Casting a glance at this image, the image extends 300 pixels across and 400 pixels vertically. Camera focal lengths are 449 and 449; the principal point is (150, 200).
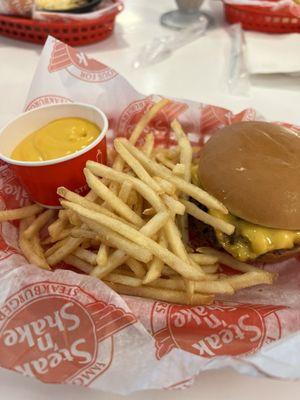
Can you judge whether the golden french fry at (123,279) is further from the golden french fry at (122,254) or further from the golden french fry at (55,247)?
the golden french fry at (55,247)

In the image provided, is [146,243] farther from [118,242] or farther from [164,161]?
[164,161]

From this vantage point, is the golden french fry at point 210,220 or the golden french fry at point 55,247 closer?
the golden french fry at point 210,220

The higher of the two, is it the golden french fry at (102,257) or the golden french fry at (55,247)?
the golden french fry at (102,257)

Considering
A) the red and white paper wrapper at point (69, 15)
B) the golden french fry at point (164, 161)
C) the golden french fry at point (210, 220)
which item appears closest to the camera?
the golden french fry at point (210, 220)

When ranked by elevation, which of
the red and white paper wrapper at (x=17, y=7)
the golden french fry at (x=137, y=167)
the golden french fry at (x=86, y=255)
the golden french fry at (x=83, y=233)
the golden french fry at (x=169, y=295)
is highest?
the red and white paper wrapper at (x=17, y=7)

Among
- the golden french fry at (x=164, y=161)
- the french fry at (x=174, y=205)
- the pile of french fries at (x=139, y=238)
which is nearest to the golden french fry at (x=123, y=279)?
the pile of french fries at (x=139, y=238)

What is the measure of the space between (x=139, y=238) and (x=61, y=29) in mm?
1865

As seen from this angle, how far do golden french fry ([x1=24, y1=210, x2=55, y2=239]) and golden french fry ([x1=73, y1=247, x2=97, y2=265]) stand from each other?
16 centimetres

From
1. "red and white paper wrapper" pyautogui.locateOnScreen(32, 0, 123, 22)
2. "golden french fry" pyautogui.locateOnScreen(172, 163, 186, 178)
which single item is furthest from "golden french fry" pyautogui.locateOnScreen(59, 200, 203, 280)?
"red and white paper wrapper" pyautogui.locateOnScreen(32, 0, 123, 22)

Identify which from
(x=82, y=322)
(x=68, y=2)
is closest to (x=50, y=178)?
(x=82, y=322)

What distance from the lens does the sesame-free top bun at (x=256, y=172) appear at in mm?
1318

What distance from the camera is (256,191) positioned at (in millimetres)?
1350

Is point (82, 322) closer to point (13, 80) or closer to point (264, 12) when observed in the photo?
point (13, 80)

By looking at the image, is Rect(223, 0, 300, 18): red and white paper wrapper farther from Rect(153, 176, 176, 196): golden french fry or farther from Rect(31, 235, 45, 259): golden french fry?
Rect(31, 235, 45, 259): golden french fry
